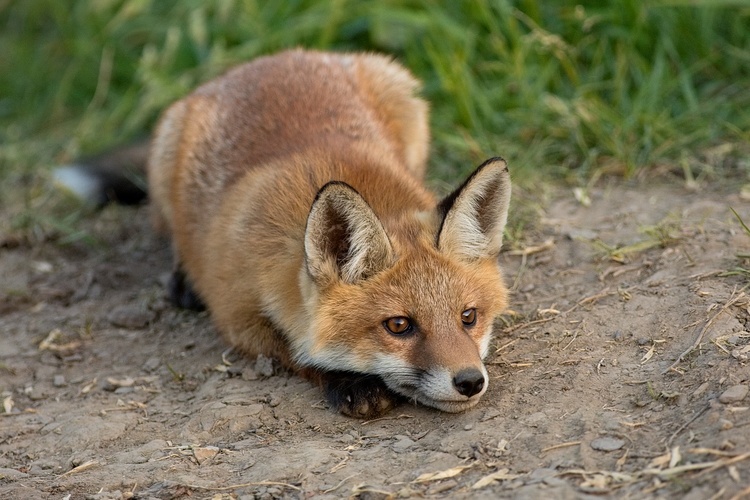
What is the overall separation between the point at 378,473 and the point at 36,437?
170 centimetres

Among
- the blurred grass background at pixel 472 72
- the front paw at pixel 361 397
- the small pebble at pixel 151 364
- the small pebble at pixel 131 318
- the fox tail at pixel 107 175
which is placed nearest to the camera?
the front paw at pixel 361 397

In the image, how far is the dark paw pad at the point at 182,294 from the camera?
5340 millimetres

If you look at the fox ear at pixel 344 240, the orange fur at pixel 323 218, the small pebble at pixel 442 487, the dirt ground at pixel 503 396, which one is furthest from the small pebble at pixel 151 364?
the small pebble at pixel 442 487

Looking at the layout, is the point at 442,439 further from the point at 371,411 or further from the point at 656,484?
the point at 656,484

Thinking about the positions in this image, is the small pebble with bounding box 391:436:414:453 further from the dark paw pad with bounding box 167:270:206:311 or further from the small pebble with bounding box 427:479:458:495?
the dark paw pad with bounding box 167:270:206:311

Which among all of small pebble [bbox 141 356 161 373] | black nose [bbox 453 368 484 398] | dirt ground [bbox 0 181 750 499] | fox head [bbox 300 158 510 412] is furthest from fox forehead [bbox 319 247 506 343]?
small pebble [bbox 141 356 161 373]

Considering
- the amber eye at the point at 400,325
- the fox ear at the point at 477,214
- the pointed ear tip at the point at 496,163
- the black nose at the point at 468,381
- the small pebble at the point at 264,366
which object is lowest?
the small pebble at the point at 264,366

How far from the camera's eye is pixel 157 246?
6.31 metres

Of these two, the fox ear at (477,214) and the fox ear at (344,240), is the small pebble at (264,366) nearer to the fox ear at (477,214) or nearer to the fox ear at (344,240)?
the fox ear at (344,240)

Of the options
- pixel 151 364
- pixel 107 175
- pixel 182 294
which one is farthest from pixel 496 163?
pixel 107 175

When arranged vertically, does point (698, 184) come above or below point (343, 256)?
below

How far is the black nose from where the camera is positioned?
3543mm

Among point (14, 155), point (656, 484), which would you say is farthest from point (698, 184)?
point (14, 155)

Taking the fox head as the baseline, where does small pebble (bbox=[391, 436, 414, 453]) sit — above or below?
below
